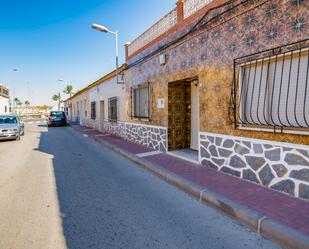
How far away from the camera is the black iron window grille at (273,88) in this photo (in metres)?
3.79

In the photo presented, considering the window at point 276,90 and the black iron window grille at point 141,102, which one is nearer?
the window at point 276,90

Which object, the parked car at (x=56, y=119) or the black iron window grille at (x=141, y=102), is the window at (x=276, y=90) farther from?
the parked car at (x=56, y=119)

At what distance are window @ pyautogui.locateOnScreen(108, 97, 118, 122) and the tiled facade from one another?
19.8 feet

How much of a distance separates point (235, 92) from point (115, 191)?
3.33 metres

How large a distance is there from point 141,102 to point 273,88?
601 cm

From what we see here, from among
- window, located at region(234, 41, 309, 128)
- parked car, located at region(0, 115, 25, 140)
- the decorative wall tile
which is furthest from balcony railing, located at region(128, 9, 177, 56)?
parked car, located at region(0, 115, 25, 140)

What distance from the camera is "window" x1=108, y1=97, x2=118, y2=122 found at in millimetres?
12930

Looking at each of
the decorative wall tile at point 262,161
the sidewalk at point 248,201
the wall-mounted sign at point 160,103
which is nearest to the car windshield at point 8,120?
the wall-mounted sign at point 160,103

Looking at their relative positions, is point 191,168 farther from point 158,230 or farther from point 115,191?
point 158,230

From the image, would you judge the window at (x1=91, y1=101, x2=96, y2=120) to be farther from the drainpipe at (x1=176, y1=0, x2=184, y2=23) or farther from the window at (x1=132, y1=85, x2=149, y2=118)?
the drainpipe at (x1=176, y1=0, x2=184, y2=23)

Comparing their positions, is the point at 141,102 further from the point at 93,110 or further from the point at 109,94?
the point at 93,110

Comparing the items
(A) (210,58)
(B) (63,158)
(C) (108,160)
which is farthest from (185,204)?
(B) (63,158)

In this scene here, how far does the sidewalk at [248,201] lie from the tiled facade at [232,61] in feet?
Answer: 1.02

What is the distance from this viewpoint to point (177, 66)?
6.96 meters
